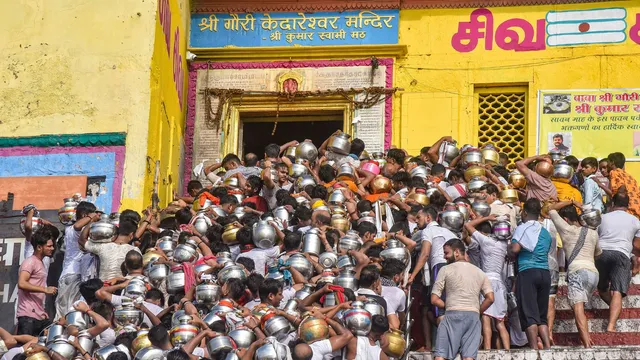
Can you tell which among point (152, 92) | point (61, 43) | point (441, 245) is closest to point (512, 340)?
point (441, 245)

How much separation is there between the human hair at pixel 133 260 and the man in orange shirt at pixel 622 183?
5770 millimetres

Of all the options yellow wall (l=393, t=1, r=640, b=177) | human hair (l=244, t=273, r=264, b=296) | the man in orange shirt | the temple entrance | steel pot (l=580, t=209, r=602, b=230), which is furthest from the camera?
the temple entrance

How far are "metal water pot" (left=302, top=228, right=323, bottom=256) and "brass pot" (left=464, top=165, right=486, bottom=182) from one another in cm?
277

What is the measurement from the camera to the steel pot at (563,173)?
18.0 meters

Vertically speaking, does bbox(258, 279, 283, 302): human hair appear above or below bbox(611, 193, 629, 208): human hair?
below

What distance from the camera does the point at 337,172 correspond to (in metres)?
18.7

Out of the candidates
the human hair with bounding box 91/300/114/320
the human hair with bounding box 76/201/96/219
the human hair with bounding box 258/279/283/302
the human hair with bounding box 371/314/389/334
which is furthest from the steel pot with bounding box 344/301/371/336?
the human hair with bounding box 76/201/96/219

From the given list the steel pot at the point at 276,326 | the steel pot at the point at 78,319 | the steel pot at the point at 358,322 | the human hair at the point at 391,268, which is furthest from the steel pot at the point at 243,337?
the human hair at the point at 391,268

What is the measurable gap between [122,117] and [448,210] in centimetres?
575

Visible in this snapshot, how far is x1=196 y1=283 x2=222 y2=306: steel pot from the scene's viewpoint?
1492 centimetres

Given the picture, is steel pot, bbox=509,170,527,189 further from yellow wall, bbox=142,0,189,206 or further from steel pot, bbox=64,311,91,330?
steel pot, bbox=64,311,91,330

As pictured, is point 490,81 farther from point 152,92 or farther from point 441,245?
point 441,245

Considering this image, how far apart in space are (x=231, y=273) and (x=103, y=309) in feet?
4.41

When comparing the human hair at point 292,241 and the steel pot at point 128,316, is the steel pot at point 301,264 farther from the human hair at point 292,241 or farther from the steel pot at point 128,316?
the steel pot at point 128,316
